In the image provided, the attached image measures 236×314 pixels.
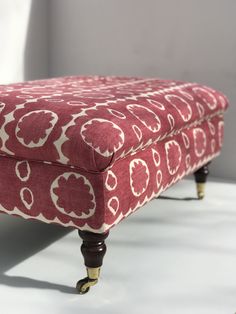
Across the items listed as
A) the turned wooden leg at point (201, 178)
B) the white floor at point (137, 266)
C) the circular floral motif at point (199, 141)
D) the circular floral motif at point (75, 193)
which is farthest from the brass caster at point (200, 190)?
the circular floral motif at point (75, 193)

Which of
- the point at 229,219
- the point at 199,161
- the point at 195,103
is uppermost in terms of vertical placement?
the point at 195,103

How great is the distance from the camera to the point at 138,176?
4.15ft

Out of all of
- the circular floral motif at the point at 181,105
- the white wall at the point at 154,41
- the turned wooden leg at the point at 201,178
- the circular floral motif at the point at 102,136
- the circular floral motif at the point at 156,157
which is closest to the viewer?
the circular floral motif at the point at 102,136

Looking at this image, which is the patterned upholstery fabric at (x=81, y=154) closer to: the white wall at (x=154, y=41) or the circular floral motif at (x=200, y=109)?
the circular floral motif at (x=200, y=109)

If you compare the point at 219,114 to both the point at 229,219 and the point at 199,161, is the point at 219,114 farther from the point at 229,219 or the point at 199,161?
the point at 229,219

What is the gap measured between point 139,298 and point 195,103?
27.9 inches

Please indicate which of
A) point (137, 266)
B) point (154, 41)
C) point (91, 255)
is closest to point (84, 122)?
point (91, 255)

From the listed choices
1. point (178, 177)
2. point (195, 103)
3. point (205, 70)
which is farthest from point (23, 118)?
point (205, 70)

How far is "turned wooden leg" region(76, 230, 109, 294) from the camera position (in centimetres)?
118

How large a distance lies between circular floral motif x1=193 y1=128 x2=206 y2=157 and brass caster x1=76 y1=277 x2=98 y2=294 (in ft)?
2.16

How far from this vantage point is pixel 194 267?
1357mm

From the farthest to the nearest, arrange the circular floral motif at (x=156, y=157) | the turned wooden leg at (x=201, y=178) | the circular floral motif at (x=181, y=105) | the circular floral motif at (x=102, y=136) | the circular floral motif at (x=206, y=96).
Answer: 1. the turned wooden leg at (x=201, y=178)
2. the circular floral motif at (x=206, y=96)
3. the circular floral motif at (x=181, y=105)
4. the circular floral motif at (x=156, y=157)
5. the circular floral motif at (x=102, y=136)

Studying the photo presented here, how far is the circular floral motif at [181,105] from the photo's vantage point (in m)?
1.50

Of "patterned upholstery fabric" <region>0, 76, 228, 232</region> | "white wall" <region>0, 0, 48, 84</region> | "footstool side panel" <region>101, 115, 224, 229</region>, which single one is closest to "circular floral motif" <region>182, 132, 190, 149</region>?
"footstool side panel" <region>101, 115, 224, 229</region>
